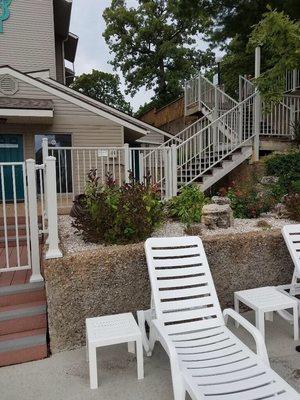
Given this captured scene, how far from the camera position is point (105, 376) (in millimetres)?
2658

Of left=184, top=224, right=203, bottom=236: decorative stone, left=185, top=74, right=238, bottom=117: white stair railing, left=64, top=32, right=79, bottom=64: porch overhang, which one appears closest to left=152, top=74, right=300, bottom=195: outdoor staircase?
left=185, top=74, right=238, bottom=117: white stair railing

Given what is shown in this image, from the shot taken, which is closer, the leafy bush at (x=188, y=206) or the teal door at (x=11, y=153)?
the leafy bush at (x=188, y=206)

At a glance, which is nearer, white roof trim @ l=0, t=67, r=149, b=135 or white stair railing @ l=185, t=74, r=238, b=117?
white roof trim @ l=0, t=67, r=149, b=135

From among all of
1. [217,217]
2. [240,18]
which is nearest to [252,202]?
[217,217]

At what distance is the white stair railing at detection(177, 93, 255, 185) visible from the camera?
8.34 m

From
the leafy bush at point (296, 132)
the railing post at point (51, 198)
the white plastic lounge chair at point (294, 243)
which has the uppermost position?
the leafy bush at point (296, 132)

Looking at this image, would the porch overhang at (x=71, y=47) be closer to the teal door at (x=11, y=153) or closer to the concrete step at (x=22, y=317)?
the teal door at (x=11, y=153)

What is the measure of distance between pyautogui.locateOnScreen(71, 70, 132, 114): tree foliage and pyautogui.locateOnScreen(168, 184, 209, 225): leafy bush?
29425mm

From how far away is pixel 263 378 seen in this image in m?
2.09

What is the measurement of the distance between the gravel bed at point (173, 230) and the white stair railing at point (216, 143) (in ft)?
12.2

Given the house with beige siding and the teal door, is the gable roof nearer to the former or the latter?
the house with beige siding

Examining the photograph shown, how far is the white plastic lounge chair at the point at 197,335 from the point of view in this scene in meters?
2.02

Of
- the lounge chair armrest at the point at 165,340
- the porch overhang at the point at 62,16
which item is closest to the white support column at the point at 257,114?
the lounge chair armrest at the point at 165,340

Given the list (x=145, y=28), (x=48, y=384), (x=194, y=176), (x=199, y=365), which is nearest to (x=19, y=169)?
(x=194, y=176)
